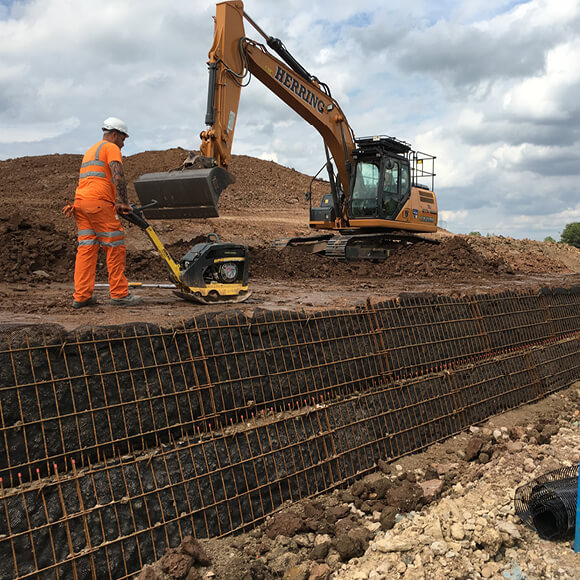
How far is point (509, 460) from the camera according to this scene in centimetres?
519

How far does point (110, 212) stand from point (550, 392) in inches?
268

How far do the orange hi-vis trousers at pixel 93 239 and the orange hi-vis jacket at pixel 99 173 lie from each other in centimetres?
10

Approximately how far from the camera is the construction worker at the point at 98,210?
571 centimetres

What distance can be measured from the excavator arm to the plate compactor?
76cm

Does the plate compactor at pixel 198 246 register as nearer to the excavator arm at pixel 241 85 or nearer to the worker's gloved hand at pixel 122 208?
the worker's gloved hand at pixel 122 208

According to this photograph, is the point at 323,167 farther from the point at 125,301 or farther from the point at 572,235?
the point at 572,235

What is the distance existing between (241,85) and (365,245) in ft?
18.9

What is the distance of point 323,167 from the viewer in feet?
41.4

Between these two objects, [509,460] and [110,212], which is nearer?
[509,460]

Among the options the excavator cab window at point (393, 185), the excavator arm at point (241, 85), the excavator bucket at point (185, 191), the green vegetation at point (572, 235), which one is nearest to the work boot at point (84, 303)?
the excavator bucket at point (185, 191)

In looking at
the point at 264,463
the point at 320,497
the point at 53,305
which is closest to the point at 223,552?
the point at 264,463

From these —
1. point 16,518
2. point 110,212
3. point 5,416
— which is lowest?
point 16,518

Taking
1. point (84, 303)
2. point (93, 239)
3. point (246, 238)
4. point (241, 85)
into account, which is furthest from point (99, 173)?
point (246, 238)

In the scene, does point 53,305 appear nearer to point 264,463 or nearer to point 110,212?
point 110,212
